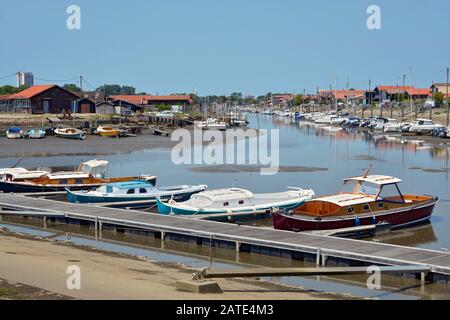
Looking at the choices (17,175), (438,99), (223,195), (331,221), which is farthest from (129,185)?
(438,99)

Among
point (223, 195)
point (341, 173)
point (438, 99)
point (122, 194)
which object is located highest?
point (438, 99)

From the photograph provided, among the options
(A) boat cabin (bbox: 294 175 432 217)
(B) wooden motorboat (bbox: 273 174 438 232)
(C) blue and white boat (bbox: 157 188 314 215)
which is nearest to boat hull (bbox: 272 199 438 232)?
(B) wooden motorboat (bbox: 273 174 438 232)

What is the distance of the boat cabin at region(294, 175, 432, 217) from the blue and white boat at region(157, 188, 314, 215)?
295 cm

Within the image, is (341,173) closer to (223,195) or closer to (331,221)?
(223,195)

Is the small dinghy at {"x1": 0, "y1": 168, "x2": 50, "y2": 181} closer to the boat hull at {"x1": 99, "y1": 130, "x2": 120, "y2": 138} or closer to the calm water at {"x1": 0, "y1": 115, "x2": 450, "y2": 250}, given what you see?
the calm water at {"x1": 0, "y1": 115, "x2": 450, "y2": 250}

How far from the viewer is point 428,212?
30.6 m

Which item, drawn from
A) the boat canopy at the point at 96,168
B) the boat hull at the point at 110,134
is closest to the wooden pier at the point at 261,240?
the boat canopy at the point at 96,168

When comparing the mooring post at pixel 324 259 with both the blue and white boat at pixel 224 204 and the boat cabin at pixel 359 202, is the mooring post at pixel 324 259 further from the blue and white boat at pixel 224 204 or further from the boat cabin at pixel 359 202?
the blue and white boat at pixel 224 204

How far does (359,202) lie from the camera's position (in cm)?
2830

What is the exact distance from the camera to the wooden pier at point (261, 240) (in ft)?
68.9

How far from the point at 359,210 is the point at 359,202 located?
32cm

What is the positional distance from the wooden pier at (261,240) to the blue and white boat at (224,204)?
63.7 inches
